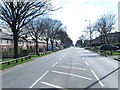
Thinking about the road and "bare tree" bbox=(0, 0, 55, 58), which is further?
"bare tree" bbox=(0, 0, 55, 58)

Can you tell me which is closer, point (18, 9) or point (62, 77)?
point (62, 77)

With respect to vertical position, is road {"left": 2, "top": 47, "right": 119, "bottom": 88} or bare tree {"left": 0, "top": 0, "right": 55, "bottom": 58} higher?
bare tree {"left": 0, "top": 0, "right": 55, "bottom": 58}

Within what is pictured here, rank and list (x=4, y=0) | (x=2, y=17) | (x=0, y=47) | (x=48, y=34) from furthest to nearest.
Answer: (x=48, y=34) < (x=0, y=47) < (x=2, y=17) < (x=4, y=0)

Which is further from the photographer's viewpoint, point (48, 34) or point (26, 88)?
point (48, 34)

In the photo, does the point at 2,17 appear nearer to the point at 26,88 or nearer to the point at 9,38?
the point at 26,88

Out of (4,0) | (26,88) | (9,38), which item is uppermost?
(4,0)

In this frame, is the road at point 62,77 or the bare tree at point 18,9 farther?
the bare tree at point 18,9

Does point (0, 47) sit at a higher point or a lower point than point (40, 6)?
lower

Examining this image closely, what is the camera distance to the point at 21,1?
21.0m

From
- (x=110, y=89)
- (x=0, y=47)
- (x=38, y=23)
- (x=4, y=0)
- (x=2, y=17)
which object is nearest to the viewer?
(x=110, y=89)

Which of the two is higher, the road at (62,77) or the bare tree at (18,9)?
the bare tree at (18,9)

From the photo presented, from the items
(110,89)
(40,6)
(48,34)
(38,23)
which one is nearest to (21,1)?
(40,6)

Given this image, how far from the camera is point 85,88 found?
292 inches

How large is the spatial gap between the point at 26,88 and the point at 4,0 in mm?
16367
